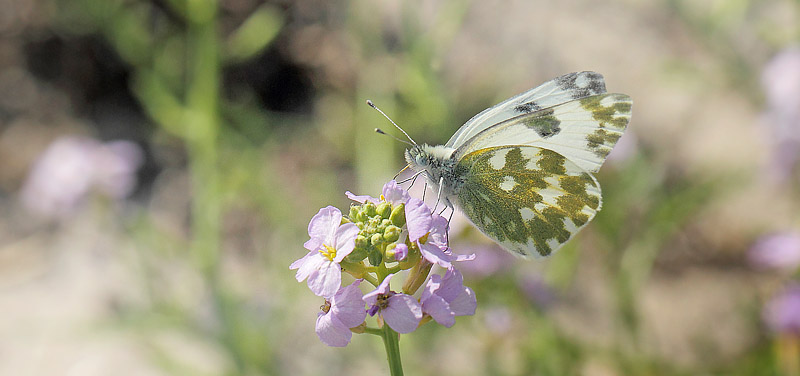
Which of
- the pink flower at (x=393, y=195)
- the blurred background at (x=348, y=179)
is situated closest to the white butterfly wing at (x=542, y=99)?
the pink flower at (x=393, y=195)

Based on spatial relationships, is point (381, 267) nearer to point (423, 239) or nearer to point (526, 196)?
point (423, 239)

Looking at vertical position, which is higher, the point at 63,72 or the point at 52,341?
the point at 63,72

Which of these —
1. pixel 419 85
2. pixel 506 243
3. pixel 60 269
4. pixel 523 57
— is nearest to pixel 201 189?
pixel 419 85

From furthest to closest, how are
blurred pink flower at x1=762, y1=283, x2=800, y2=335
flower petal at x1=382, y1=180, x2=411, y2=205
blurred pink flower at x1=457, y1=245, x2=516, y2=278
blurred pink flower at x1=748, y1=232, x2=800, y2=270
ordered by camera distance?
blurred pink flower at x1=748, y1=232, x2=800, y2=270
blurred pink flower at x1=762, y1=283, x2=800, y2=335
blurred pink flower at x1=457, y1=245, x2=516, y2=278
flower petal at x1=382, y1=180, x2=411, y2=205

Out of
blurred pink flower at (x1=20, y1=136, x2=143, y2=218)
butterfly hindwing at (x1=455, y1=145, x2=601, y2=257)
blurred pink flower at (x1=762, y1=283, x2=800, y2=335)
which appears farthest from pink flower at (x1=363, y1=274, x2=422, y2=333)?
blurred pink flower at (x1=20, y1=136, x2=143, y2=218)

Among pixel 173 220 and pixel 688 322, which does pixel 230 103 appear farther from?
pixel 688 322

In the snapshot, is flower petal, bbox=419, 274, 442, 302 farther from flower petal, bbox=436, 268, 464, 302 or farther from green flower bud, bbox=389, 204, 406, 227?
green flower bud, bbox=389, 204, 406, 227

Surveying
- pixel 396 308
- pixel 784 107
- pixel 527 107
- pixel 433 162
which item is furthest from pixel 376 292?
pixel 784 107
